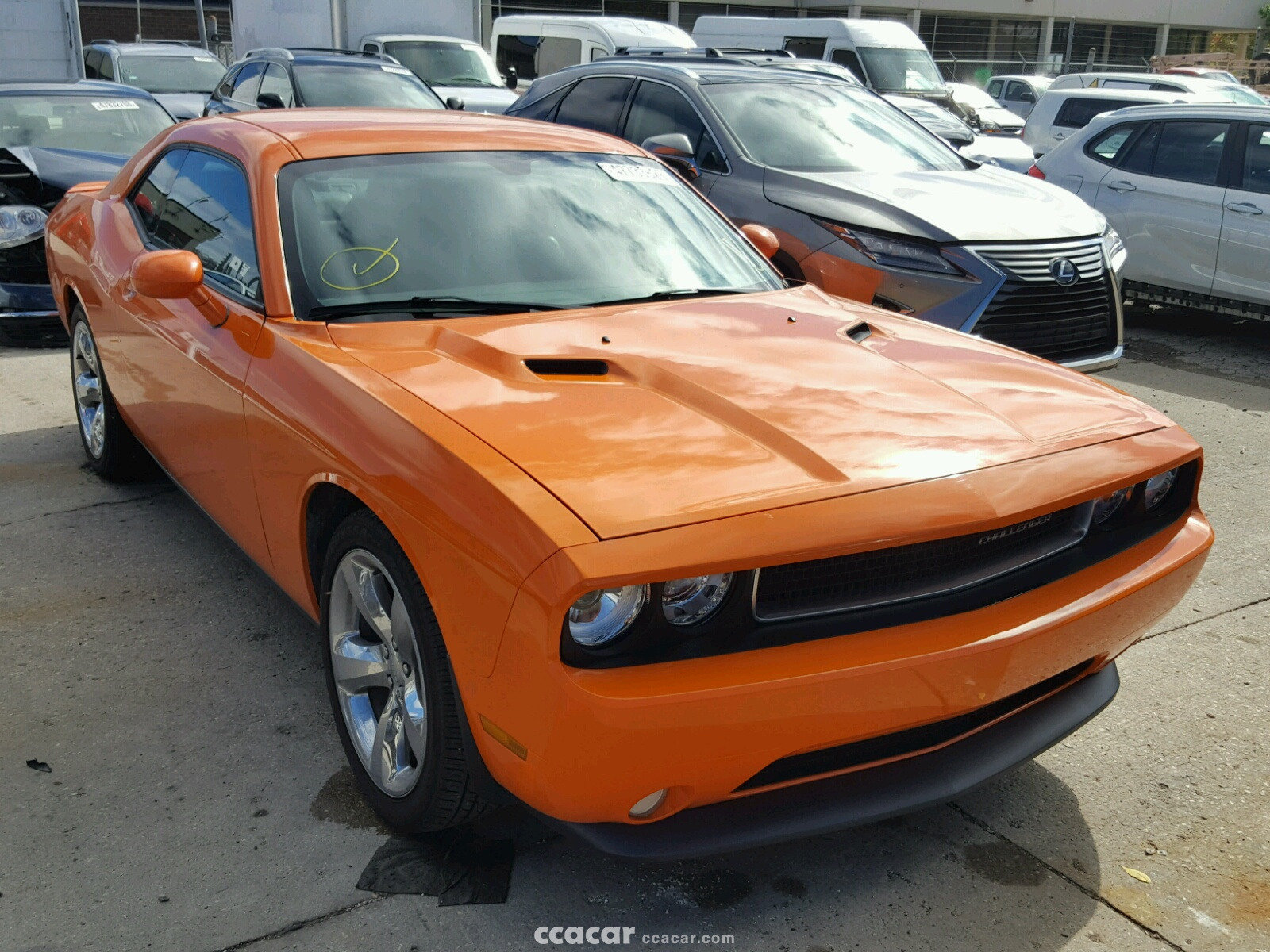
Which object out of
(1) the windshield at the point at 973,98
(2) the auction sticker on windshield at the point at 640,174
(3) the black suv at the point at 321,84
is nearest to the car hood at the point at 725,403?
(2) the auction sticker on windshield at the point at 640,174

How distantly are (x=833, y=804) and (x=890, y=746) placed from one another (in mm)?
178

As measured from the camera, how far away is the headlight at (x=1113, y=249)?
6.80 m

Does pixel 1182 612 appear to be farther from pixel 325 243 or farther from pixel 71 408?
pixel 71 408

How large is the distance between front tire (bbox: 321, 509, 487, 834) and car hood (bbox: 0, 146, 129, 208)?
5975mm

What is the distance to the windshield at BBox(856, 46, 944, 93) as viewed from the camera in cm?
1872

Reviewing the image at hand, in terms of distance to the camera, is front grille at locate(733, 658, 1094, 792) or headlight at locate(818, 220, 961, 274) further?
headlight at locate(818, 220, 961, 274)

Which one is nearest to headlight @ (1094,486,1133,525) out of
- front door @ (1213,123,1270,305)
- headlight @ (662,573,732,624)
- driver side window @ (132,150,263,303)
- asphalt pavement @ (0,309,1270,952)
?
asphalt pavement @ (0,309,1270,952)

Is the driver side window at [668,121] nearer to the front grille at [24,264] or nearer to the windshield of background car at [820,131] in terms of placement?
the windshield of background car at [820,131]

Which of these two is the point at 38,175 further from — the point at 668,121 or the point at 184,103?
the point at 184,103

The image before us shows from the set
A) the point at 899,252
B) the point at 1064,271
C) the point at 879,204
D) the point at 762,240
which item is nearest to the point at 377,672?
the point at 762,240

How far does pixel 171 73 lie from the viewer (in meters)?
15.7

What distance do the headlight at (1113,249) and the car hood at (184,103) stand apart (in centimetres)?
1025

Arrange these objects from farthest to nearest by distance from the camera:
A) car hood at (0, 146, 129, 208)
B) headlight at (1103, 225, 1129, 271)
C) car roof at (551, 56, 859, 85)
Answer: car hood at (0, 146, 129, 208)
car roof at (551, 56, 859, 85)
headlight at (1103, 225, 1129, 271)

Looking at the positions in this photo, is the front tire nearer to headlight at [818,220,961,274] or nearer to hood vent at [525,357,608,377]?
hood vent at [525,357,608,377]
